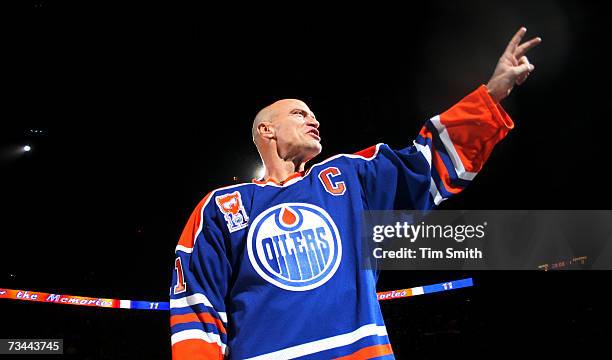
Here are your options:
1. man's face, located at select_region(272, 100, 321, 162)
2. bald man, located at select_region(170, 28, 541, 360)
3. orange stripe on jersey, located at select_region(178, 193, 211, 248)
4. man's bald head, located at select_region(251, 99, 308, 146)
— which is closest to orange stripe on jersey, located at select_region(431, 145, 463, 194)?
bald man, located at select_region(170, 28, 541, 360)

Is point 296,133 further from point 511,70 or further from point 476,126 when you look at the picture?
point 511,70

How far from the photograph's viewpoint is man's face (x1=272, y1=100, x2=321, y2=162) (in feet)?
6.31

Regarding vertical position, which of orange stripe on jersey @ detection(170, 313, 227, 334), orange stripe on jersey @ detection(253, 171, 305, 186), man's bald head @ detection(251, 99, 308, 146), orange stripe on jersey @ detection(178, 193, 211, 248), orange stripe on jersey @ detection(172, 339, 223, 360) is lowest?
orange stripe on jersey @ detection(172, 339, 223, 360)

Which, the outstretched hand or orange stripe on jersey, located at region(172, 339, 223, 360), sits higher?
the outstretched hand

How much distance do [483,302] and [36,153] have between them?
22.5ft

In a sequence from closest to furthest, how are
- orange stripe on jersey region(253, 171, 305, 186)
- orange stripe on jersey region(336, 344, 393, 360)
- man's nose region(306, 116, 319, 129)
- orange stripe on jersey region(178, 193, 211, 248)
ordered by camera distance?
1. orange stripe on jersey region(336, 344, 393, 360)
2. orange stripe on jersey region(178, 193, 211, 248)
3. orange stripe on jersey region(253, 171, 305, 186)
4. man's nose region(306, 116, 319, 129)

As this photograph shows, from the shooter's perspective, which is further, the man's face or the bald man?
the man's face

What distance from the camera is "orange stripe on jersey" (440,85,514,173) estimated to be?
1460 millimetres

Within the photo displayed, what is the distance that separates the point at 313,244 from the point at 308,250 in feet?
0.08

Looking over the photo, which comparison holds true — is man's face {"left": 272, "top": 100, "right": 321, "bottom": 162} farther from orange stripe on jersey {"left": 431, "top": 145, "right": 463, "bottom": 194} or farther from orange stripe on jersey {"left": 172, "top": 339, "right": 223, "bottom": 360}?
orange stripe on jersey {"left": 172, "top": 339, "right": 223, "bottom": 360}

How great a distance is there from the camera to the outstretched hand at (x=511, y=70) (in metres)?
1.44

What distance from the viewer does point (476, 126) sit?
1489 millimetres

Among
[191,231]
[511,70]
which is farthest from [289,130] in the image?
[511,70]

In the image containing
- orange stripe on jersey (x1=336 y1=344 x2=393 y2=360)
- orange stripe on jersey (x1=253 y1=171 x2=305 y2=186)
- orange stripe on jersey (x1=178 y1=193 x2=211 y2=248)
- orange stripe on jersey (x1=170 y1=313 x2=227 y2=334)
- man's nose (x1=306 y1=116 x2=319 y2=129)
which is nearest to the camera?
orange stripe on jersey (x1=336 y1=344 x2=393 y2=360)
